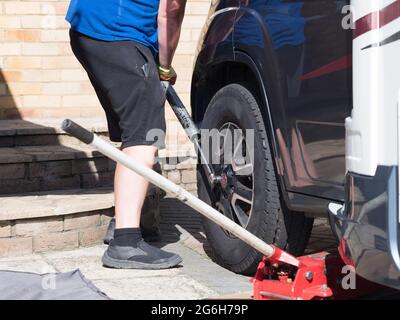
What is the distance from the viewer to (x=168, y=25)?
477cm

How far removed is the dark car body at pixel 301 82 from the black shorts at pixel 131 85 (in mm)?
462

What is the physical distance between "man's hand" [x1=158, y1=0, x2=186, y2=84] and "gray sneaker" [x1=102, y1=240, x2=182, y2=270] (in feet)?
3.32

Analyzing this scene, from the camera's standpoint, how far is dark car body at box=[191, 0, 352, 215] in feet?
11.9

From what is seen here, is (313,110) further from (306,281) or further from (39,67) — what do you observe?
(39,67)

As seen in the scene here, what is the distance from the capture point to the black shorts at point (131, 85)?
4.70 m

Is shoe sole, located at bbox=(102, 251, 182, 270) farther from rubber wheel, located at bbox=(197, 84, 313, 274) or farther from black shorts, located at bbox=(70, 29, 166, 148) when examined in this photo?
black shorts, located at bbox=(70, 29, 166, 148)

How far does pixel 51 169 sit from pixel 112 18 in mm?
1698

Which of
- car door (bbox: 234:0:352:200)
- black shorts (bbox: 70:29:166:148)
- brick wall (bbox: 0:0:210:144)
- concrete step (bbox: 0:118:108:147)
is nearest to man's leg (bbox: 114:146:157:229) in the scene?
black shorts (bbox: 70:29:166:148)

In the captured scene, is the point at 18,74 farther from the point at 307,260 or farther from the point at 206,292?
the point at 307,260

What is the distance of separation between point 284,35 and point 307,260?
3.43ft

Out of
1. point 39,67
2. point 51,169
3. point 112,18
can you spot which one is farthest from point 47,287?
point 39,67

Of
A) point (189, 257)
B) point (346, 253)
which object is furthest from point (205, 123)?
point (346, 253)

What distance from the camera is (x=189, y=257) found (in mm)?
5125

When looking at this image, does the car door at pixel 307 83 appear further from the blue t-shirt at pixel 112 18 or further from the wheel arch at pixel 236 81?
the blue t-shirt at pixel 112 18
